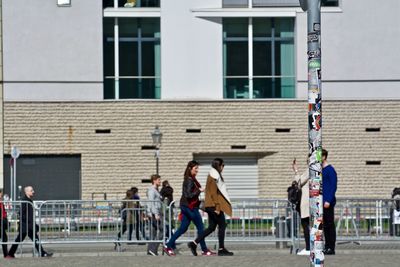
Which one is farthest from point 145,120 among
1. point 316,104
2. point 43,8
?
point 316,104

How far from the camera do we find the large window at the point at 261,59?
1863 inches

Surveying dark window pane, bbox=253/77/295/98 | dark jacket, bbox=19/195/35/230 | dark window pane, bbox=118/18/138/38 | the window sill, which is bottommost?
dark jacket, bbox=19/195/35/230

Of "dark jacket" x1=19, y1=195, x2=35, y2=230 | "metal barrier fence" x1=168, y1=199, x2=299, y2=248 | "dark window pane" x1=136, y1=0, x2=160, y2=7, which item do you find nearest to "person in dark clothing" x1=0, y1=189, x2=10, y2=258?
"dark jacket" x1=19, y1=195, x2=35, y2=230

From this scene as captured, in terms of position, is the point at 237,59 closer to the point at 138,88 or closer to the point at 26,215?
the point at 138,88

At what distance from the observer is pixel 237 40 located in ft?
156

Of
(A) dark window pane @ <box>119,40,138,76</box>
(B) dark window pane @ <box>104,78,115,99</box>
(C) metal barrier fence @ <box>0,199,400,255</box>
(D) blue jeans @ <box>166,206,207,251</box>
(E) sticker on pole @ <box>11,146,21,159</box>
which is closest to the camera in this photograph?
(D) blue jeans @ <box>166,206,207,251</box>

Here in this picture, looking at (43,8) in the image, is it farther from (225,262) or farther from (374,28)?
(225,262)

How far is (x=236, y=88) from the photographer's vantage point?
47.5 meters

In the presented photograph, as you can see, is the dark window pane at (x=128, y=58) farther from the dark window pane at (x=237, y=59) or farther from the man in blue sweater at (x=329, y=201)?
the man in blue sweater at (x=329, y=201)

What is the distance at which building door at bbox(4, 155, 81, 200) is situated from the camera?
4650 centimetres

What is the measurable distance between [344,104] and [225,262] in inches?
999

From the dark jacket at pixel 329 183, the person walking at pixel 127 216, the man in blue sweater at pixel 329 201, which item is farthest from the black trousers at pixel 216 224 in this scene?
the person walking at pixel 127 216

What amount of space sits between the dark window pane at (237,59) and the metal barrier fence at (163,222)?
19.6m

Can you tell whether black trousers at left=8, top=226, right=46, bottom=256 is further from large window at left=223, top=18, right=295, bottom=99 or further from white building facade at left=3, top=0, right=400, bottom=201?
large window at left=223, top=18, right=295, bottom=99
